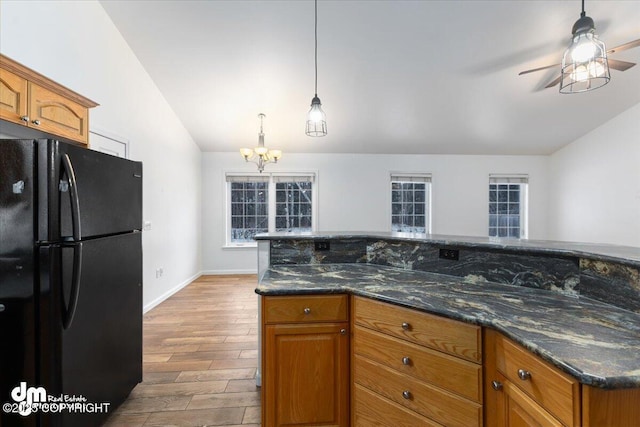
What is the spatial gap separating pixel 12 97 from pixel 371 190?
16.1 feet

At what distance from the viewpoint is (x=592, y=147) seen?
5.05 m

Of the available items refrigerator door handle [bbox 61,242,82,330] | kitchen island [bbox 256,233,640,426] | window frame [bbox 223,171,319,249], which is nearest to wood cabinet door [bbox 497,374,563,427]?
kitchen island [bbox 256,233,640,426]

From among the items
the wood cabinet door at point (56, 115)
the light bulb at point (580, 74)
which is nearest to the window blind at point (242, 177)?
the wood cabinet door at point (56, 115)

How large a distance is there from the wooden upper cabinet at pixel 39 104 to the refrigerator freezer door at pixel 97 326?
0.80 meters

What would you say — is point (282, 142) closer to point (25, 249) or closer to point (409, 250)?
point (409, 250)

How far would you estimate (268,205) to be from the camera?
5625 mm

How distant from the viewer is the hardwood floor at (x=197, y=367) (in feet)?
5.98

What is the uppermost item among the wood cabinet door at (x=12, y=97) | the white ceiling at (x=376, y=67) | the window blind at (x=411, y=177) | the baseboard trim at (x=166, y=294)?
the white ceiling at (x=376, y=67)

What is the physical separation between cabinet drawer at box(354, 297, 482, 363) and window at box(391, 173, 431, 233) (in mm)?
4519

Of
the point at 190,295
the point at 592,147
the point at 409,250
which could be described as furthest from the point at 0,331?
the point at 592,147

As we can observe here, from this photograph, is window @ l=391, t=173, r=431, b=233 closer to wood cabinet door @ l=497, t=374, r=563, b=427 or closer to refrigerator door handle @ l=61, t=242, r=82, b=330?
wood cabinet door @ l=497, t=374, r=563, b=427

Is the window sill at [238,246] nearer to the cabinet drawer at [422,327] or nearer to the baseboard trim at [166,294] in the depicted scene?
the baseboard trim at [166,294]

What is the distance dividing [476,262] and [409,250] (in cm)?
41

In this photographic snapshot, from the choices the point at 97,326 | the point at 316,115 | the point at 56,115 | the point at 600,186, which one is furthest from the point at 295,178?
the point at 600,186
